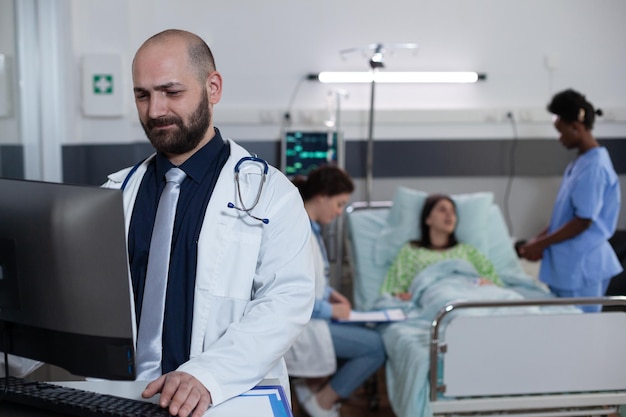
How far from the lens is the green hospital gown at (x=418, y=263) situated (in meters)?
4.12

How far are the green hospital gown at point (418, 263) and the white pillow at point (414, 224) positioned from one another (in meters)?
0.08

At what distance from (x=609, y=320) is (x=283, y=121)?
2560mm

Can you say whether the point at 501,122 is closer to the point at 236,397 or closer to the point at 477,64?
the point at 477,64

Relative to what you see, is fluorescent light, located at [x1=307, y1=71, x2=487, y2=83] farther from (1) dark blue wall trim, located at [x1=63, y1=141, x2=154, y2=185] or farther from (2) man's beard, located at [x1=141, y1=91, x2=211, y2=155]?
(2) man's beard, located at [x1=141, y1=91, x2=211, y2=155]

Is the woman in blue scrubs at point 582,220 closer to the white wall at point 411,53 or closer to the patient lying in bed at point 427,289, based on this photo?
the patient lying in bed at point 427,289

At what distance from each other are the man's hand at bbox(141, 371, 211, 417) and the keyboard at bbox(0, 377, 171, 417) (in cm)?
2

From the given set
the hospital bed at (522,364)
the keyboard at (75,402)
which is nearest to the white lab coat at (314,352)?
the hospital bed at (522,364)

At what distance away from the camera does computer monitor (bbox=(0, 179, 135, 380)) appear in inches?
50.1

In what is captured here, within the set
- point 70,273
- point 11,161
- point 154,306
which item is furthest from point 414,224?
point 70,273

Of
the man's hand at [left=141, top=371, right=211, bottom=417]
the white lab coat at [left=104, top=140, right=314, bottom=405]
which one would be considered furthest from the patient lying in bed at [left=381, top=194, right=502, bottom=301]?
the man's hand at [left=141, top=371, right=211, bottom=417]

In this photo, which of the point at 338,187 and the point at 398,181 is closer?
the point at 338,187

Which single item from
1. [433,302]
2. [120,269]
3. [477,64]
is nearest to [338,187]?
[433,302]

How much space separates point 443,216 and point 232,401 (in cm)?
283

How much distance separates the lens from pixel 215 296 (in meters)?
1.67
